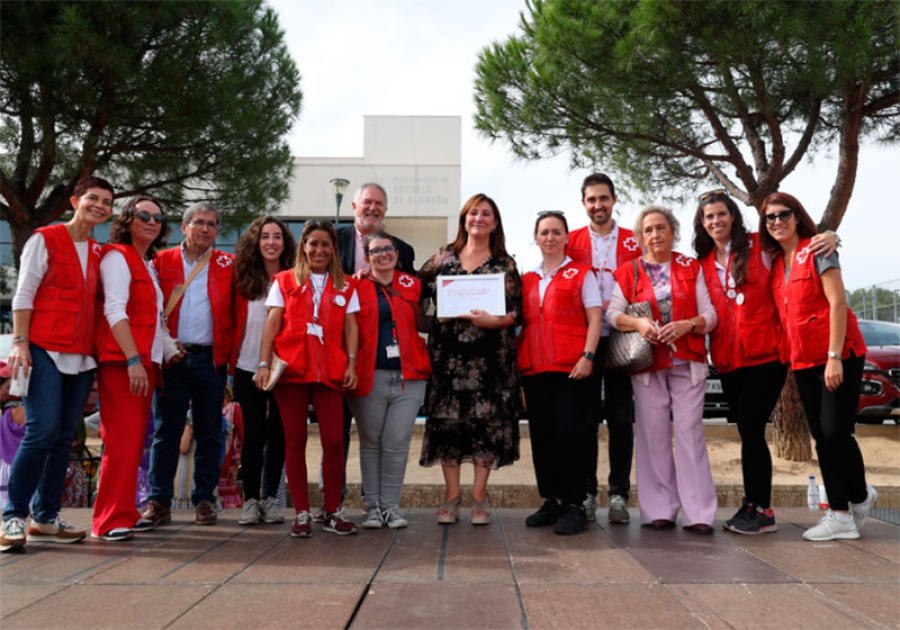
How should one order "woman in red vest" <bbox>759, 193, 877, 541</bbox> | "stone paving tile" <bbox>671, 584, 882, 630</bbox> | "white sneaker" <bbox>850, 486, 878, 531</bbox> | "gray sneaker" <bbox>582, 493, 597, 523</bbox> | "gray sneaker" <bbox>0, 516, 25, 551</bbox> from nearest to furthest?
"stone paving tile" <bbox>671, 584, 882, 630</bbox>, "gray sneaker" <bbox>0, 516, 25, 551</bbox>, "woman in red vest" <bbox>759, 193, 877, 541</bbox>, "white sneaker" <bbox>850, 486, 878, 531</bbox>, "gray sneaker" <bbox>582, 493, 597, 523</bbox>

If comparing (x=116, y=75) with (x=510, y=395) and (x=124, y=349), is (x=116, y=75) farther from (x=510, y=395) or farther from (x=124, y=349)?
(x=510, y=395)

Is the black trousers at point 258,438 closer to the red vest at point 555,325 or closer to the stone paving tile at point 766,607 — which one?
the red vest at point 555,325

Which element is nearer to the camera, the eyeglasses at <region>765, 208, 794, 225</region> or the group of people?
the group of people

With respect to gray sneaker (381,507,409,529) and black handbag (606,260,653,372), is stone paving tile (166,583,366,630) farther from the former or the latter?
black handbag (606,260,653,372)

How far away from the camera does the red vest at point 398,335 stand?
402 cm

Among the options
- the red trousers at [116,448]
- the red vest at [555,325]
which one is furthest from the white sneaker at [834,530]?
the red trousers at [116,448]

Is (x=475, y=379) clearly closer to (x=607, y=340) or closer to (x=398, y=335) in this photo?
(x=398, y=335)

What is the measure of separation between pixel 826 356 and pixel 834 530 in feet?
2.99

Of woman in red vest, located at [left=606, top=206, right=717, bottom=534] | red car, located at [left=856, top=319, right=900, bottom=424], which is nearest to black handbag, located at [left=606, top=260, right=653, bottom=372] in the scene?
woman in red vest, located at [left=606, top=206, right=717, bottom=534]

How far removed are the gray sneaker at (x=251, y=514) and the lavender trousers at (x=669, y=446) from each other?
87.5 inches

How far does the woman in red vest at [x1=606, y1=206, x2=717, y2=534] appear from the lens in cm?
394

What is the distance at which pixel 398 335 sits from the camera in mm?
4090

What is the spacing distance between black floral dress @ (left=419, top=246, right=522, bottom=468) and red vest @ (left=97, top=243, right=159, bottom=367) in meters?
1.56

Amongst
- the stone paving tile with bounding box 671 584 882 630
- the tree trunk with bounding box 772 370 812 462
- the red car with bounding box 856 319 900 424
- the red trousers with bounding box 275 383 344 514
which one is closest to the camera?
the stone paving tile with bounding box 671 584 882 630
